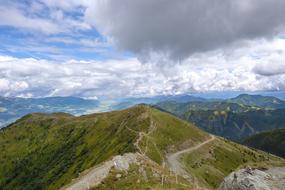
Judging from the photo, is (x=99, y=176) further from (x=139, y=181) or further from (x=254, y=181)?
(x=254, y=181)

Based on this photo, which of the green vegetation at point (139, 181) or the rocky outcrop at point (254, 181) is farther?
the green vegetation at point (139, 181)

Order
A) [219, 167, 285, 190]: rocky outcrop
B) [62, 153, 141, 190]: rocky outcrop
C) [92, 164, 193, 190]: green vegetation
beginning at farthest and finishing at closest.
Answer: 1. [62, 153, 141, 190]: rocky outcrop
2. [92, 164, 193, 190]: green vegetation
3. [219, 167, 285, 190]: rocky outcrop

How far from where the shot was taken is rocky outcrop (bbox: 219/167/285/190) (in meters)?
53.4

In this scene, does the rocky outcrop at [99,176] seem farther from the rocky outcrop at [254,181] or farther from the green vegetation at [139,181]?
the rocky outcrop at [254,181]

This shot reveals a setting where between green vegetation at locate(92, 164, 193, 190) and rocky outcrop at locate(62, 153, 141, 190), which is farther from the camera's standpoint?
rocky outcrop at locate(62, 153, 141, 190)

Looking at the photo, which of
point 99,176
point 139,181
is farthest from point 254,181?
point 99,176

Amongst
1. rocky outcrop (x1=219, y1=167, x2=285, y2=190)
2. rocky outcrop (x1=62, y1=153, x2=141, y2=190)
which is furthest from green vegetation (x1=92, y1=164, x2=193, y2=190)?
rocky outcrop (x1=219, y1=167, x2=285, y2=190)

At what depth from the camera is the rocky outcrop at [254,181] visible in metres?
53.4

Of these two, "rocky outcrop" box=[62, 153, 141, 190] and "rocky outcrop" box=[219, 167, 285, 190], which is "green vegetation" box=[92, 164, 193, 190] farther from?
"rocky outcrop" box=[219, 167, 285, 190]

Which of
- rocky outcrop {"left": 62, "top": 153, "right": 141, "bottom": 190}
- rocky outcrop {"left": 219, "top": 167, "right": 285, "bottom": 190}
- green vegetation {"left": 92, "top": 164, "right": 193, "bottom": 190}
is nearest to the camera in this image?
rocky outcrop {"left": 219, "top": 167, "right": 285, "bottom": 190}

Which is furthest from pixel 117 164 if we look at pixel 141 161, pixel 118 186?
pixel 118 186

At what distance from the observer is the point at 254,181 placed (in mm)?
54312

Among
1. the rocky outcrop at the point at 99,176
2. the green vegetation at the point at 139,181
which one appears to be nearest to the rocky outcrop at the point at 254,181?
the green vegetation at the point at 139,181

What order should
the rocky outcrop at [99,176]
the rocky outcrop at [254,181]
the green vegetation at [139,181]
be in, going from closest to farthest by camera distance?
the rocky outcrop at [254,181], the green vegetation at [139,181], the rocky outcrop at [99,176]
